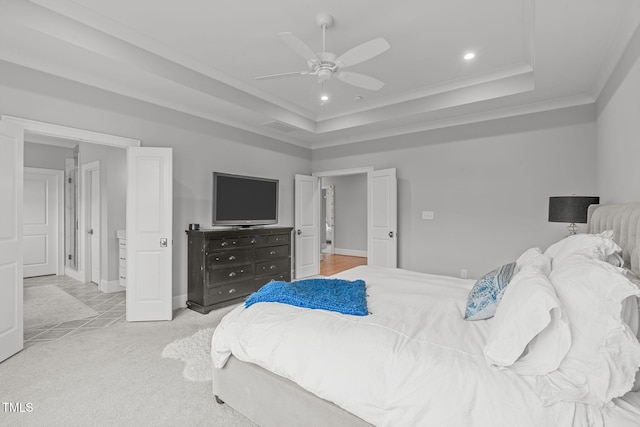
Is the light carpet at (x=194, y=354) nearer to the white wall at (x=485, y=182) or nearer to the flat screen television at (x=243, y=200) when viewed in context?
the flat screen television at (x=243, y=200)

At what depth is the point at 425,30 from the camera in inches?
108

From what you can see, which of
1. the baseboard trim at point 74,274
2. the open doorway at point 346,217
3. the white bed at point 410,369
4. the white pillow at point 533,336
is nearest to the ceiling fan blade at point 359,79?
the white bed at point 410,369

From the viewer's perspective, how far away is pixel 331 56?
2.38 meters

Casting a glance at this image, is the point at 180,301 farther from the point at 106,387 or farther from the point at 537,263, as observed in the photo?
the point at 537,263

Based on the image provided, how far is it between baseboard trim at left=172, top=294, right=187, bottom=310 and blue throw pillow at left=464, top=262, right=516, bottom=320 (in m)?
3.52

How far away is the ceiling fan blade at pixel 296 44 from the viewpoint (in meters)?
2.06

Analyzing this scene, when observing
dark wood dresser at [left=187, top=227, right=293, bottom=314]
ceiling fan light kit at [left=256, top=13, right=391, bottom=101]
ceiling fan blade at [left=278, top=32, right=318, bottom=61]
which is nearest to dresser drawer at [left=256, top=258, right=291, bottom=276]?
dark wood dresser at [left=187, top=227, right=293, bottom=314]

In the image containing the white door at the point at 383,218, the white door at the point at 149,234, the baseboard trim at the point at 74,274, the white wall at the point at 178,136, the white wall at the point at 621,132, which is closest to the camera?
the white wall at the point at 621,132

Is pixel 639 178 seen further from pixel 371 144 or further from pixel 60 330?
pixel 60 330

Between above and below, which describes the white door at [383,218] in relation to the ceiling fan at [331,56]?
below

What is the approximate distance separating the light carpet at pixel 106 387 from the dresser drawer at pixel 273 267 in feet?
4.86

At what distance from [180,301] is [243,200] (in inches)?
63.2

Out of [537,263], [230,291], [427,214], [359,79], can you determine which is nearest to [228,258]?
[230,291]

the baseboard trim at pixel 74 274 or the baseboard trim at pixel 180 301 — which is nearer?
the baseboard trim at pixel 180 301
